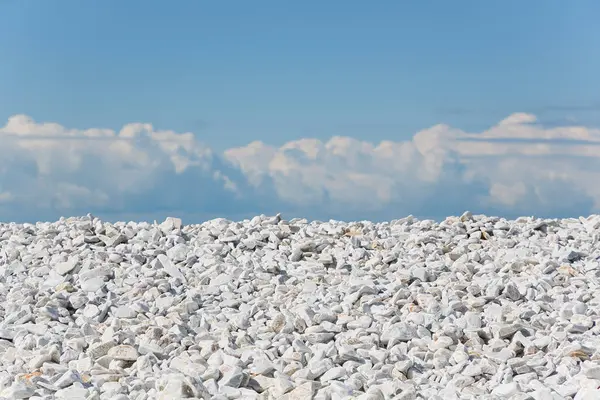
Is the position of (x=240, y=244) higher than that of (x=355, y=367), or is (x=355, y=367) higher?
(x=240, y=244)

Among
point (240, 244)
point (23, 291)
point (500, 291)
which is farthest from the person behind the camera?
point (240, 244)

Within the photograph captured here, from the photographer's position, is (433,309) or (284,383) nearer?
(284,383)

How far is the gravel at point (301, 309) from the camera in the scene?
190 inches

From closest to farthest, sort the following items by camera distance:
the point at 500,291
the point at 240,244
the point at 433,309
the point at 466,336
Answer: the point at 466,336
the point at 433,309
the point at 500,291
the point at 240,244

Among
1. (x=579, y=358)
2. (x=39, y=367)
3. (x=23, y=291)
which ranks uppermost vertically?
(x=23, y=291)

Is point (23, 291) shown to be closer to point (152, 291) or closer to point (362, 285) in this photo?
point (152, 291)

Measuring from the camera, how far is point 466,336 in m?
5.62

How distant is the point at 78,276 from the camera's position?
7.32 meters

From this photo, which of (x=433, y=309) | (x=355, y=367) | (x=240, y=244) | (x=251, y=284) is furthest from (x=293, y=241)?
(x=355, y=367)

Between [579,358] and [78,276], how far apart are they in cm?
446

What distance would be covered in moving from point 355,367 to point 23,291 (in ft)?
11.3

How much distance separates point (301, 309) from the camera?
595 cm

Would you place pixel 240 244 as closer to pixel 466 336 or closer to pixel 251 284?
pixel 251 284

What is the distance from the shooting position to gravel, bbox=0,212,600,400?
4.84 metres
